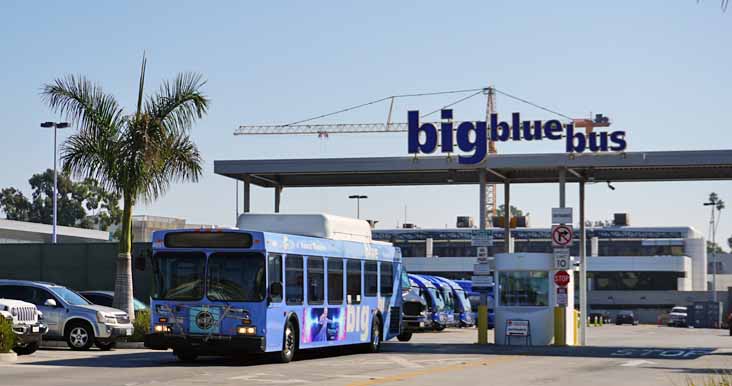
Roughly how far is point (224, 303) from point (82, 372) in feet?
12.1

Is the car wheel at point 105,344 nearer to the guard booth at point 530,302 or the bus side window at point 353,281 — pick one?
the bus side window at point 353,281

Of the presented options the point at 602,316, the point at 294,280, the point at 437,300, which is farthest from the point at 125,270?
the point at 602,316

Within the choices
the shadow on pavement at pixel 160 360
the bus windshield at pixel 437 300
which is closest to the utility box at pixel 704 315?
the bus windshield at pixel 437 300

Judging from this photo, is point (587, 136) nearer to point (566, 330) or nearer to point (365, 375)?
point (566, 330)

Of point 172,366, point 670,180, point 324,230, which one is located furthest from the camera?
point 670,180

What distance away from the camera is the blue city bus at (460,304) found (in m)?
67.9

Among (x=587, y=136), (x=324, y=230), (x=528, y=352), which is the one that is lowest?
(x=528, y=352)

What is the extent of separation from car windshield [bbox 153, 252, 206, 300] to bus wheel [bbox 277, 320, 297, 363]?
2074mm

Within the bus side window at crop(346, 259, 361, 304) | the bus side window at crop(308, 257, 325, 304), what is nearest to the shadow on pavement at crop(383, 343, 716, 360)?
the bus side window at crop(346, 259, 361, 304)

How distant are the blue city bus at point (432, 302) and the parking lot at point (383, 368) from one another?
2503 cm

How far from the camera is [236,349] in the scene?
24.4 metres

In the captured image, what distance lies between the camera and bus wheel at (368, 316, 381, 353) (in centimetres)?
3127

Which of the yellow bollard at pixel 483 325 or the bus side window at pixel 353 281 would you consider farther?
the yellow bollard at pixel 483 325

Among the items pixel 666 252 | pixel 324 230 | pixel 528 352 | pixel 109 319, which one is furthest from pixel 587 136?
pixel 666 252
